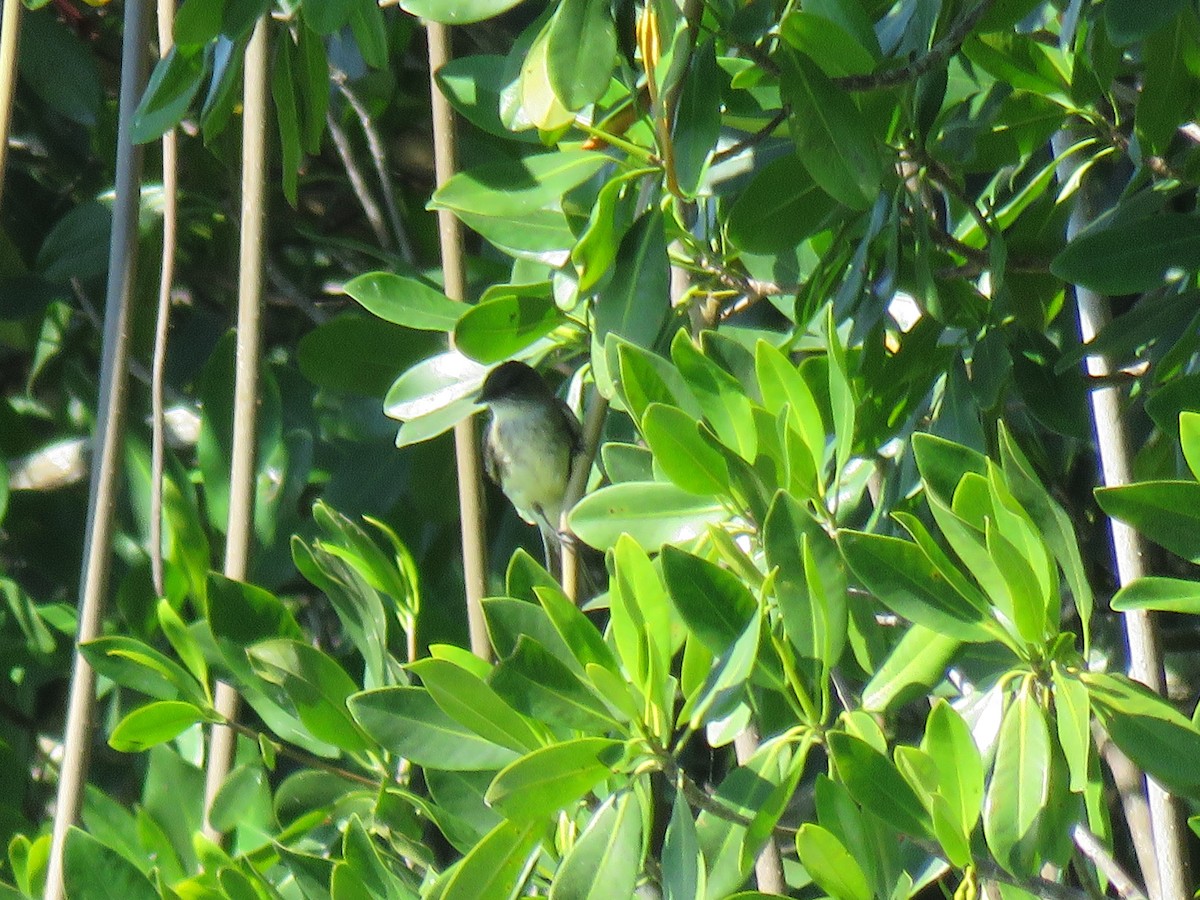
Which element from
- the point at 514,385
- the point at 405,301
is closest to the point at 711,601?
Result: the point at 405,301

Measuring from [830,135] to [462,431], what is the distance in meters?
0.68

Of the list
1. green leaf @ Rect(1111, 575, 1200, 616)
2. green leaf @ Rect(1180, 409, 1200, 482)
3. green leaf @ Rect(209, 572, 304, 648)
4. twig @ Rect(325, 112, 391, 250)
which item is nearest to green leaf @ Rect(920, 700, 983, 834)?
green leaf @ Rect(1111, 575, 1200, 616)

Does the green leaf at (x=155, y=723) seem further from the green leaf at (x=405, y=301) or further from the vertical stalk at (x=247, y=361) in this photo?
the green leaf at (x=405, y=301)

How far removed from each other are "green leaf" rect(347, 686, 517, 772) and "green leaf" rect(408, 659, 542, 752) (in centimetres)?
4

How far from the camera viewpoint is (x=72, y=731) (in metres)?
1.54

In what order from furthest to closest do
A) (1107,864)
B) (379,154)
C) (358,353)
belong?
(379,154) < (358,353) < (1107,864)

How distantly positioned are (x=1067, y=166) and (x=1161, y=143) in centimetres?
27

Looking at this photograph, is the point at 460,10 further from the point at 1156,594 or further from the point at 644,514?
the point at 1156,594

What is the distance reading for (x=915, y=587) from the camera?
111 cm

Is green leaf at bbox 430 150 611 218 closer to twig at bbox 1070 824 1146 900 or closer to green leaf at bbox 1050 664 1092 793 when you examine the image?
green leaf at bbox 1050 664 1092 793

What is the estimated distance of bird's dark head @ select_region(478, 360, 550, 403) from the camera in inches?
140

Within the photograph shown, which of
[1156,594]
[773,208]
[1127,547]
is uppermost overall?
[773,208]

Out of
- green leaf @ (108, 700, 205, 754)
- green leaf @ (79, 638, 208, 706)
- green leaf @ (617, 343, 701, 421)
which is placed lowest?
green leaf @ (108, 700, 205, 754)

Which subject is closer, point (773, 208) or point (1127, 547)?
point (773, 208)
